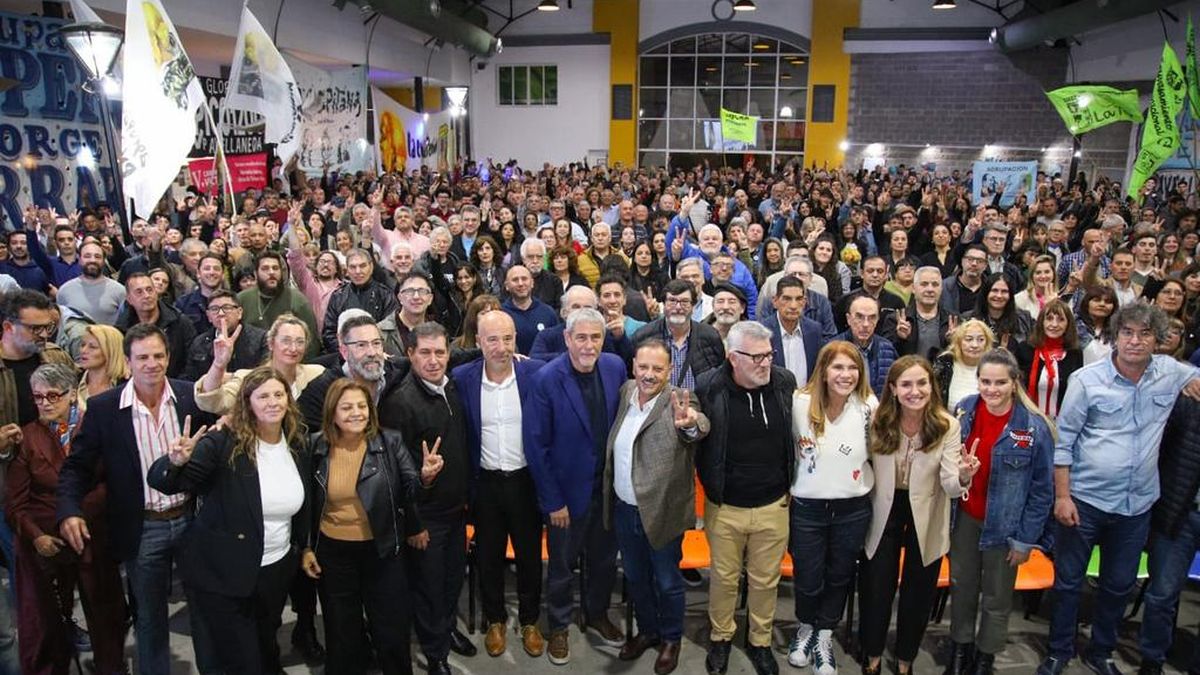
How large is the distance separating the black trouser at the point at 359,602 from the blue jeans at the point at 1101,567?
3.23 metres

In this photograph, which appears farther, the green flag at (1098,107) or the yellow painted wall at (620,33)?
the yellow painted wall at (620,33)

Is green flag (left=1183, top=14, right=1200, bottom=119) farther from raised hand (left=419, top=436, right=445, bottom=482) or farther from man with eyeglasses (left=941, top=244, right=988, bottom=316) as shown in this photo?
raised hand (left=419, top=436, right=445, bottom=482)

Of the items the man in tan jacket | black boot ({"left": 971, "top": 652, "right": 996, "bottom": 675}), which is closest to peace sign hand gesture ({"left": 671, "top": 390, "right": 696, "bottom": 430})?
the man in tan jacket

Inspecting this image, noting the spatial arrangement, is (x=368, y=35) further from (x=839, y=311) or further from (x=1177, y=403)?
(x=1177, y=403)

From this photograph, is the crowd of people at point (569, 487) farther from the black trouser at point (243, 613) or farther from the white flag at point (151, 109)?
the white flag at point (151, 109)

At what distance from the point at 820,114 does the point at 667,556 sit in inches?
922

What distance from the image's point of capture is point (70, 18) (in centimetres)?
1020

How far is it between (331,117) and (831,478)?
38.2 feet

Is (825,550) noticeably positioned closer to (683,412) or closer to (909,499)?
(909,499)

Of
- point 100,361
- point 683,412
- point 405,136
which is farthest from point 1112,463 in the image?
point 405,136

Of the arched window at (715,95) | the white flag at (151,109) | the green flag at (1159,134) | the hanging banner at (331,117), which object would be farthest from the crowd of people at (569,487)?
the arched window at (715,95)

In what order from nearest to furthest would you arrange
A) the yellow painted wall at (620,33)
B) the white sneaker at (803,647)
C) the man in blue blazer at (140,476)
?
1. the man in blue blazer at (140,476)
2. the white sneaker at (803,647)
3. the yellow painted wall at (620,33)

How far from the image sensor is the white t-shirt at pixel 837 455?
12.1 feet

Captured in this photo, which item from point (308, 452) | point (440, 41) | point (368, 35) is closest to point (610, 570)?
point (308, 452)
